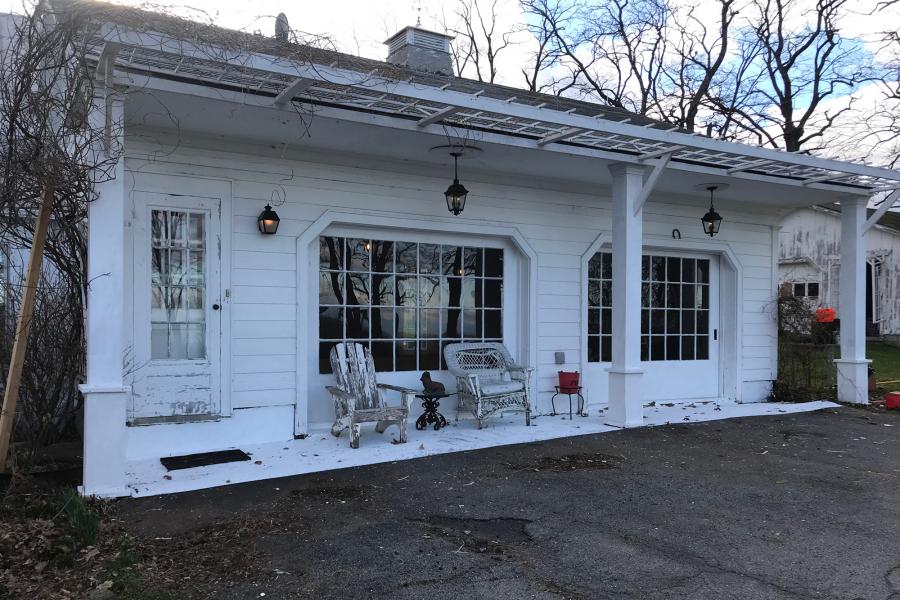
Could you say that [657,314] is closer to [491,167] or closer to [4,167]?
[491,167]

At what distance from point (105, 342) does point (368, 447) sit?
2.09 metres

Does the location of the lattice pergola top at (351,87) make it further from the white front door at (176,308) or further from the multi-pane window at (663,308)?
A: the multi-pane window at (663,308)

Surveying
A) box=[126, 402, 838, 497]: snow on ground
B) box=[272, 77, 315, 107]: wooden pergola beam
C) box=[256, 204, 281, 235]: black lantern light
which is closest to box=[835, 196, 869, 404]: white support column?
box=[126, 402, 838, 497]: snow on ground

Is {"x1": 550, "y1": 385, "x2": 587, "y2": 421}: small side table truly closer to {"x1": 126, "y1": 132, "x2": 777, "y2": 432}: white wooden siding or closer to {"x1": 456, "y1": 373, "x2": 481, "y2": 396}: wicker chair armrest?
{"x1": 126, "y1": 132, "x2": 777, "y2": 432}: white wooden siding

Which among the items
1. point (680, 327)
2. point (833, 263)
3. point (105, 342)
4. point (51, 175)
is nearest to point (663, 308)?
A: point (680, 327)

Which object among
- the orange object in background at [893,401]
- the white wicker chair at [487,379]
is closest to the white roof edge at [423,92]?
the white wicker chair at [487,379]

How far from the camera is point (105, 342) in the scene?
388 centimetres

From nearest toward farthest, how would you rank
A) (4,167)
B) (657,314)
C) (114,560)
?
1. (114,560)
2. (4,167)
3. (657,314)

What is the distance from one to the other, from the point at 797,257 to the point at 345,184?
53.2ft

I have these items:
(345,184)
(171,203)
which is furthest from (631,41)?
(171,203)

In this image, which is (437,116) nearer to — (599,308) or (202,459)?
(202,459)

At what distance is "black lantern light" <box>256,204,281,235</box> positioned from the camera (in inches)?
211

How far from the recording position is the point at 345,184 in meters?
5.83

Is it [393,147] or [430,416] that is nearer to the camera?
[393,147]
